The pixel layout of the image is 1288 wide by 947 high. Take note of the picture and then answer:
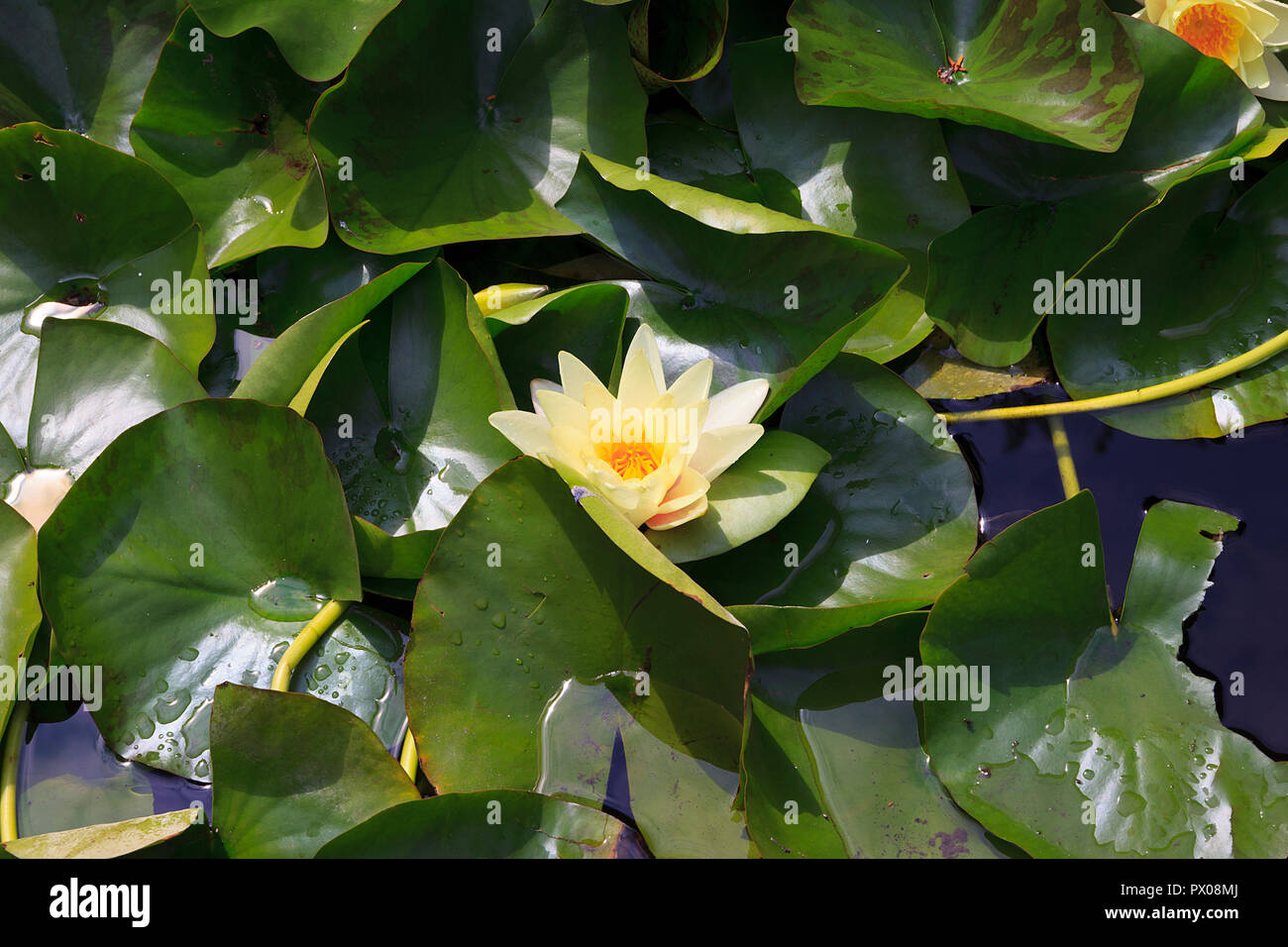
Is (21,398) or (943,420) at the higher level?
(21,398)

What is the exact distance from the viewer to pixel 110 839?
4.22 ft

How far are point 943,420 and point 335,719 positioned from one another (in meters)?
1.30

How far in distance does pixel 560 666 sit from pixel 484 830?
1.01 ft

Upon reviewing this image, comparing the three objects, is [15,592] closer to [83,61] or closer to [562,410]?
[562,410]

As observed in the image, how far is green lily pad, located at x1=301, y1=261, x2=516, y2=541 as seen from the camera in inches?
65.9

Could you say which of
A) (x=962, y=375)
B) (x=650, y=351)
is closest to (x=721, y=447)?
(x=650, y=351)

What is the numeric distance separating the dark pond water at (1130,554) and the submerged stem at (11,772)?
0.06 ft

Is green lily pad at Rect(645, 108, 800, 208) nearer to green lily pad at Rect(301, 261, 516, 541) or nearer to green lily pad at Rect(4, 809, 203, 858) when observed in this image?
green lily pad at Rect(301, 261, 516, 541)

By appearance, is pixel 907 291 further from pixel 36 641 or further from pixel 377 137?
pixel 36 641

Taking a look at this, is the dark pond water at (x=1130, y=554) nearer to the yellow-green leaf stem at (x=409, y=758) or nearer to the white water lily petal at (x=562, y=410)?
the yellow-green leaf stem at (x=409, y=758)

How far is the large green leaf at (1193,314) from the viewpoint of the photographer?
1859 mm

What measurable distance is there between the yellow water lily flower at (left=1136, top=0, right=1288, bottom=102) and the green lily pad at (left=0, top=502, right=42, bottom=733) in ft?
8.75

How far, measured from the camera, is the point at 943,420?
1.72 m
